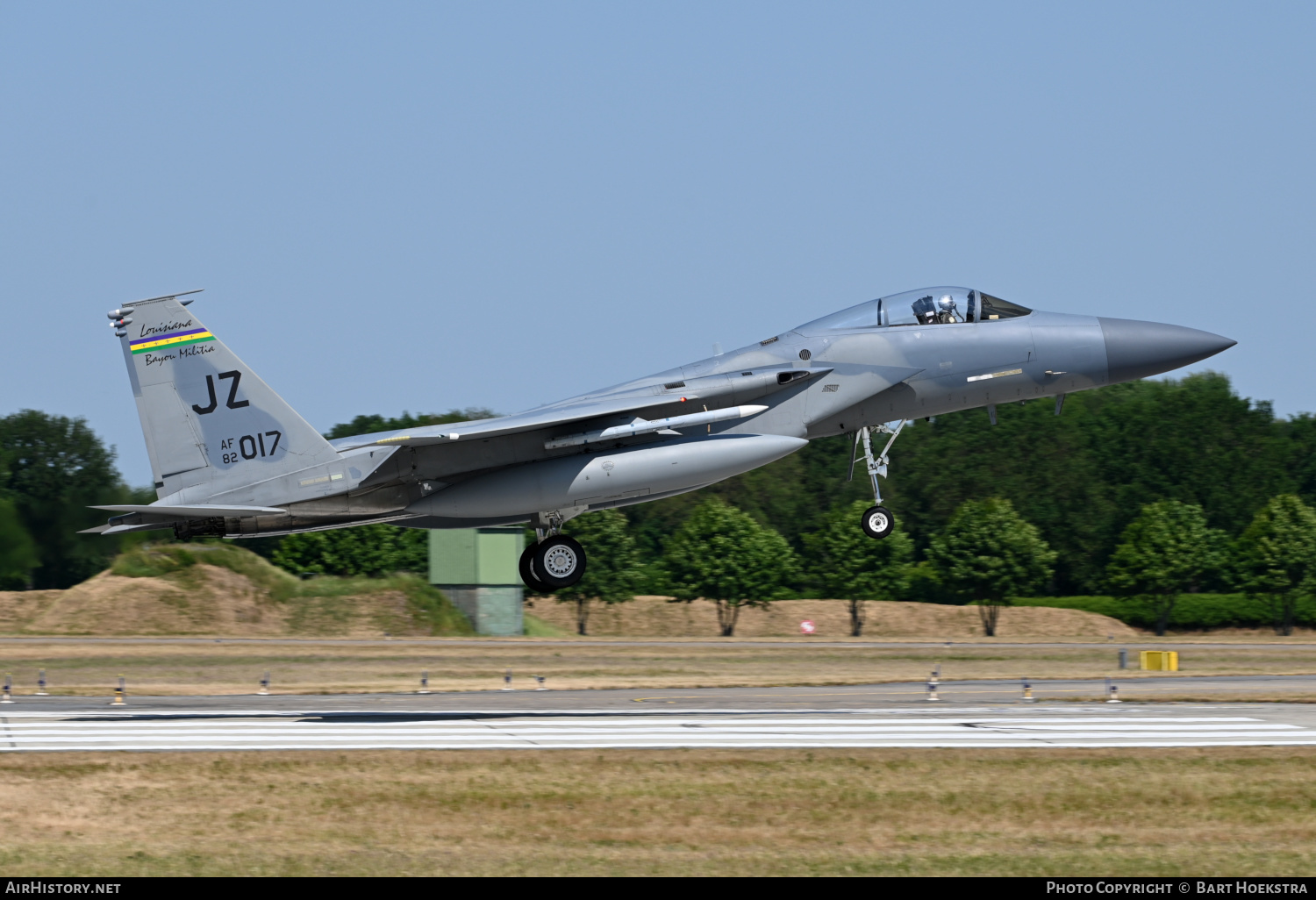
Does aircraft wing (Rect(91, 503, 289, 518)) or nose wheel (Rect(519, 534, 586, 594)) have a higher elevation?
aircraft wing (Rect(91, 503, 289, 518))

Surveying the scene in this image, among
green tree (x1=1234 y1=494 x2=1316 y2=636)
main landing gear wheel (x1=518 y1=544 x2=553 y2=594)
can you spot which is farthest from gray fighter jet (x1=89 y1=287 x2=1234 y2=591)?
green tree (x1=1234 y1=494 x2=1316 y2=636)

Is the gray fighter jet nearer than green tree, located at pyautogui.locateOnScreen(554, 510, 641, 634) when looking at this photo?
Yes

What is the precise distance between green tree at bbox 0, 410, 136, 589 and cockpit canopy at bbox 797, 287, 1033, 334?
61.8 feet

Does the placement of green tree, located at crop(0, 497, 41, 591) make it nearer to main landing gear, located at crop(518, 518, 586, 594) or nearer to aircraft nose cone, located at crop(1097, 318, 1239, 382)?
main landing gear, located at crop(518, 518, 586, 594)

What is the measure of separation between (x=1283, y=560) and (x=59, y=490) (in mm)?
57666

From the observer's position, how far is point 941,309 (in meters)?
21.7

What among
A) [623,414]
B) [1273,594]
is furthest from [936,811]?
[1273,594]

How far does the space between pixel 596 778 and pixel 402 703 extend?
11995 mm

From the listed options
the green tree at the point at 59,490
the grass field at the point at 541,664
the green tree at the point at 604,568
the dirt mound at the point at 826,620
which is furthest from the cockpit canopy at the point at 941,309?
the dirt mound at the point at 826,620

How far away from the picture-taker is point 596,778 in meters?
17.2

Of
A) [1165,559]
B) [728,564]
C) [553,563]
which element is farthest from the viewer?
[1165,559]

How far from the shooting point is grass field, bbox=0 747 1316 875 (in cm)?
1366

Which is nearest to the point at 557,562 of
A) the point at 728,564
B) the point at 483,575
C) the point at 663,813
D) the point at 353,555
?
the point at 663,813

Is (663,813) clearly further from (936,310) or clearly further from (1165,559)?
(1165,559)
